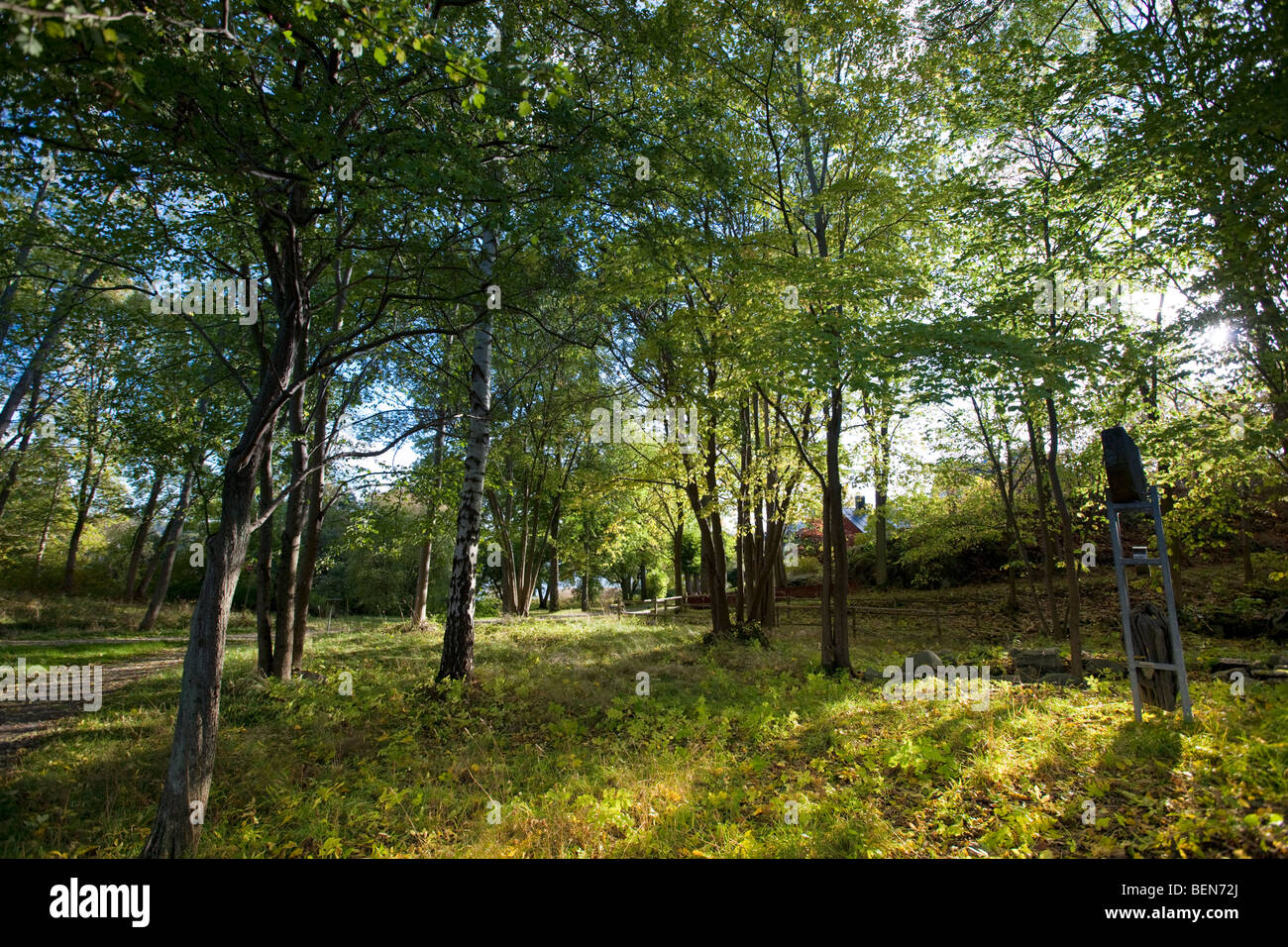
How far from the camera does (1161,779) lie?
420 cm

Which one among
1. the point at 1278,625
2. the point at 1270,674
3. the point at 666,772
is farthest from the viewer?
the point at 1278,625

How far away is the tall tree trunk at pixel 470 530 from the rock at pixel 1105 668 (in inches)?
436

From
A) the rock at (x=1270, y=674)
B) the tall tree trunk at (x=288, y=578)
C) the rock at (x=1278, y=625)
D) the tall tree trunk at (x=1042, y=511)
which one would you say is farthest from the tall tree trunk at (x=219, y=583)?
the rock at (x=1278, y=625)

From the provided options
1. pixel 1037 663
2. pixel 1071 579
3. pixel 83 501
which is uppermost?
pixel 83 501

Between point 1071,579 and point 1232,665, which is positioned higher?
point 1071,579

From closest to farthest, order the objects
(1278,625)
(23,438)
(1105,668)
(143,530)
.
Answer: (1105,668) → (1278,625) → (23,438) → (143,530)

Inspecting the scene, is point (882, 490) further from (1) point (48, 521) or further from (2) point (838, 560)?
(1) point (48, 521)

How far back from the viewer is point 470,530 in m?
8.89

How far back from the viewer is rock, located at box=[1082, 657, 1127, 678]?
31.5 ft

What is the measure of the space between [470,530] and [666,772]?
4926mm

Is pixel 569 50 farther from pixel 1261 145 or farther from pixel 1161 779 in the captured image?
pixel 1161 779

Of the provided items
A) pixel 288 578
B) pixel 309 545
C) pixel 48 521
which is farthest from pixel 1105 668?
pixel 48 521

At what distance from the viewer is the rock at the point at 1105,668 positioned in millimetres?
9602

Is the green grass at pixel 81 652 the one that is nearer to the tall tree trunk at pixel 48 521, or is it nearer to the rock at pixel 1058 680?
the tall tree trunk at pixel 48 521
